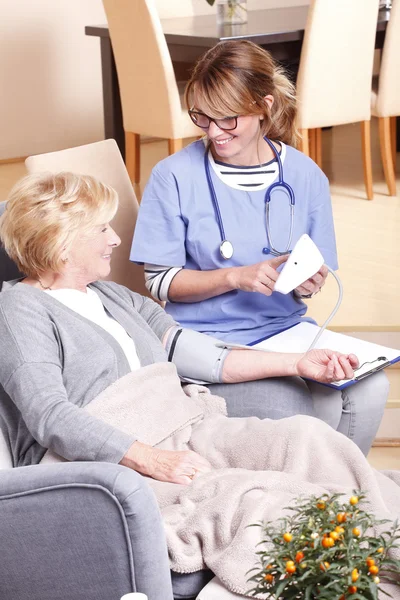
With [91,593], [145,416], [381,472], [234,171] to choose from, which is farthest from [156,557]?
[234,171]

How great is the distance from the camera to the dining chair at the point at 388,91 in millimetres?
4516

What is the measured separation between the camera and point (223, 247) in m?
2.00

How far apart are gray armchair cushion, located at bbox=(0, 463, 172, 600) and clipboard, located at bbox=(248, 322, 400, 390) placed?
69 centimetres

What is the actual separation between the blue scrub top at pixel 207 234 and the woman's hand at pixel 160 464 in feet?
1.78

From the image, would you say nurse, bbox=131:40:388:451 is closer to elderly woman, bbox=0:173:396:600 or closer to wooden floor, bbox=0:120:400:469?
elderly woman, bbox=0:173:396:600

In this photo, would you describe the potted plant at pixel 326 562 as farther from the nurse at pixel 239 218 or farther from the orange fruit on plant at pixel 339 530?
the nurse at pixel 239 218

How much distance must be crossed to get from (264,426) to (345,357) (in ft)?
0.91

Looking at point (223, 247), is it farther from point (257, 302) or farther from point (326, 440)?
A: point (326, 440)

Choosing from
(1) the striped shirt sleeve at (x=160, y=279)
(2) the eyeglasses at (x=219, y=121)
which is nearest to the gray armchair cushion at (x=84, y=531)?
(1) the striped shirt sleeve at (x=160, y=279)

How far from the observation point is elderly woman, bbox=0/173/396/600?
4.85ft

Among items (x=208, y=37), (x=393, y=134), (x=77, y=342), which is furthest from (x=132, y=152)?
(x=77, y=342)

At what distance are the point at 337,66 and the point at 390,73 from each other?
351 mm

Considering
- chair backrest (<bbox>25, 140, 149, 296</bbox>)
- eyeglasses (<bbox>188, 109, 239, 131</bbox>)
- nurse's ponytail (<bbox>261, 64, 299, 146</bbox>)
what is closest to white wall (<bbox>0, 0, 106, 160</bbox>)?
chair backrest (<bbox>25, 140, 149, 296</bbox>)

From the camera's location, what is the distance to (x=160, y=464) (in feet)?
4.95
